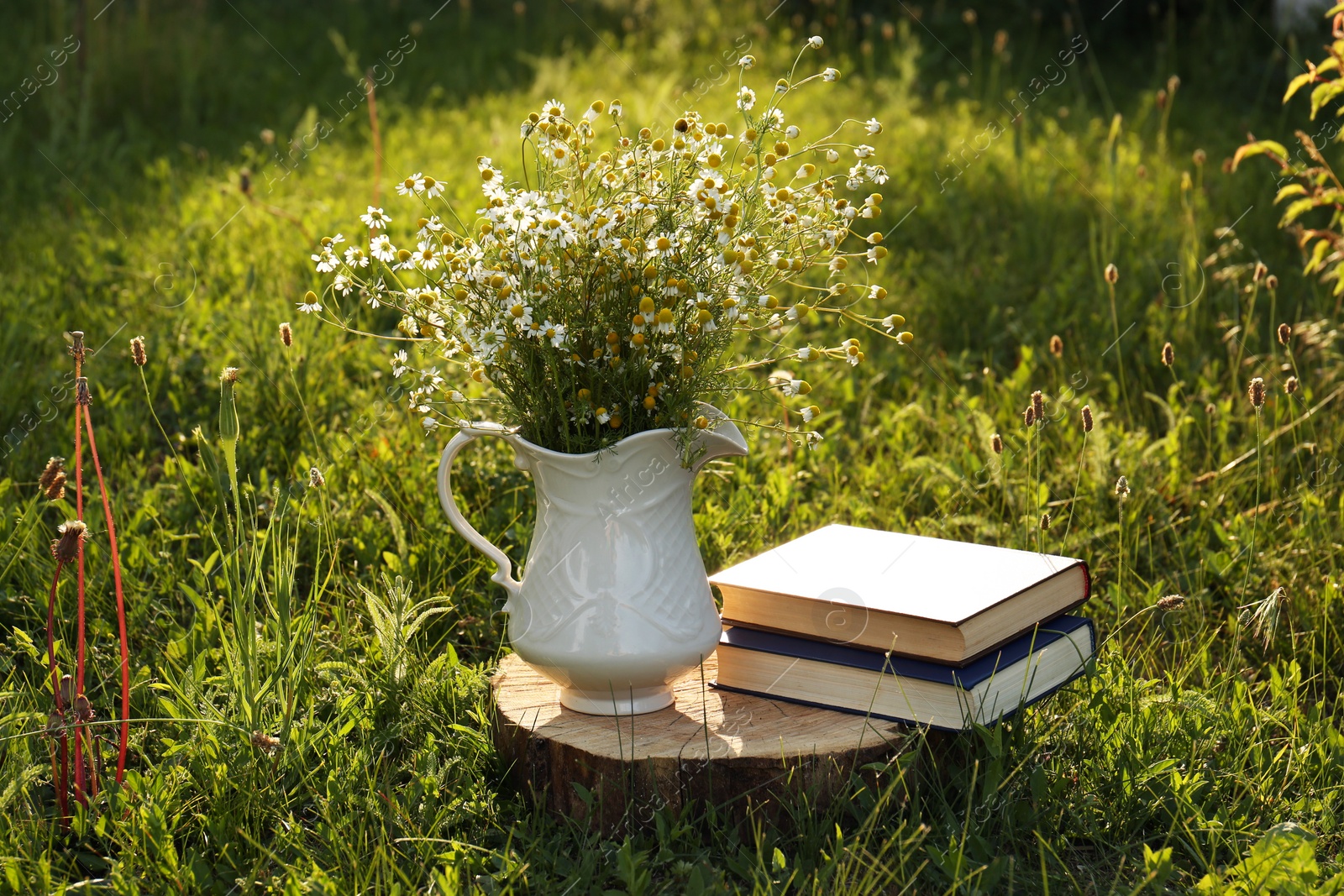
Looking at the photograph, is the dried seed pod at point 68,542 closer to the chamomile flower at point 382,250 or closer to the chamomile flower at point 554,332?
the chamomile flower at point 382,250

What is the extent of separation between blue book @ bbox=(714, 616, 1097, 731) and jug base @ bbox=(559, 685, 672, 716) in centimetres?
16

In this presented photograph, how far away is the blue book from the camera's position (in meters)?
1.92

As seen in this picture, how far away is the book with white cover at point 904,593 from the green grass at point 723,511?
19cm

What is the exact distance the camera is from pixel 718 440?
1.89 m

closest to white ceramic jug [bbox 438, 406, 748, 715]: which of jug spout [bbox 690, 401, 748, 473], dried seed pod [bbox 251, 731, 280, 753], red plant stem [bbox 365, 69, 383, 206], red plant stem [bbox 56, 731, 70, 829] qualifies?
jug spout [bbox 690, 401, 748, 473]

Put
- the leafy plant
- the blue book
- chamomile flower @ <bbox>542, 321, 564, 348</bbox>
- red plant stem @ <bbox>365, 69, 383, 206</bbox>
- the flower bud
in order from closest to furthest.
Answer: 1. chamomile flower @ <bbox>542, 321, 564, 348</bbox>
2. the flower bud
3. the blue book
4. the leafy plant
5. red plant stem @ <bbox>365, 69, 383, 206</bbox>

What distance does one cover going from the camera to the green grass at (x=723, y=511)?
1.87 metres

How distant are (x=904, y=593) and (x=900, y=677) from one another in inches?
5.0

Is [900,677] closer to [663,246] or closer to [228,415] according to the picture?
[663,246]

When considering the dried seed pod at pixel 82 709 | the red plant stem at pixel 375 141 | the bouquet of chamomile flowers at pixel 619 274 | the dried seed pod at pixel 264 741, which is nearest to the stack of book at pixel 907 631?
the bouquet of chamomile flowers at pixel 619 274

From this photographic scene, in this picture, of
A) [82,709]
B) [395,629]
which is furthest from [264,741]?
[395,629]

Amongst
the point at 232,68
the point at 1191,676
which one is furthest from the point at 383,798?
the point at 232,68

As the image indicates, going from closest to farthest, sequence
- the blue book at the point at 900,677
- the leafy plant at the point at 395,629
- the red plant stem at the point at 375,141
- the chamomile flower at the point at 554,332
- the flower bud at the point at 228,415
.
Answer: the chamomile flower at the point at 554,332 < the flower bud at the point at 228,415 < the blue book at the point at 900,677 < the leafy plant at the point at 395,629 < the red plant stem at the point at 375,141

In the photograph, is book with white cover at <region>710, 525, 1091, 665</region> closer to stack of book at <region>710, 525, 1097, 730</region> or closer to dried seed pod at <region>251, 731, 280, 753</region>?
stack of book at <region>710, 525, 1097, 730</region>
